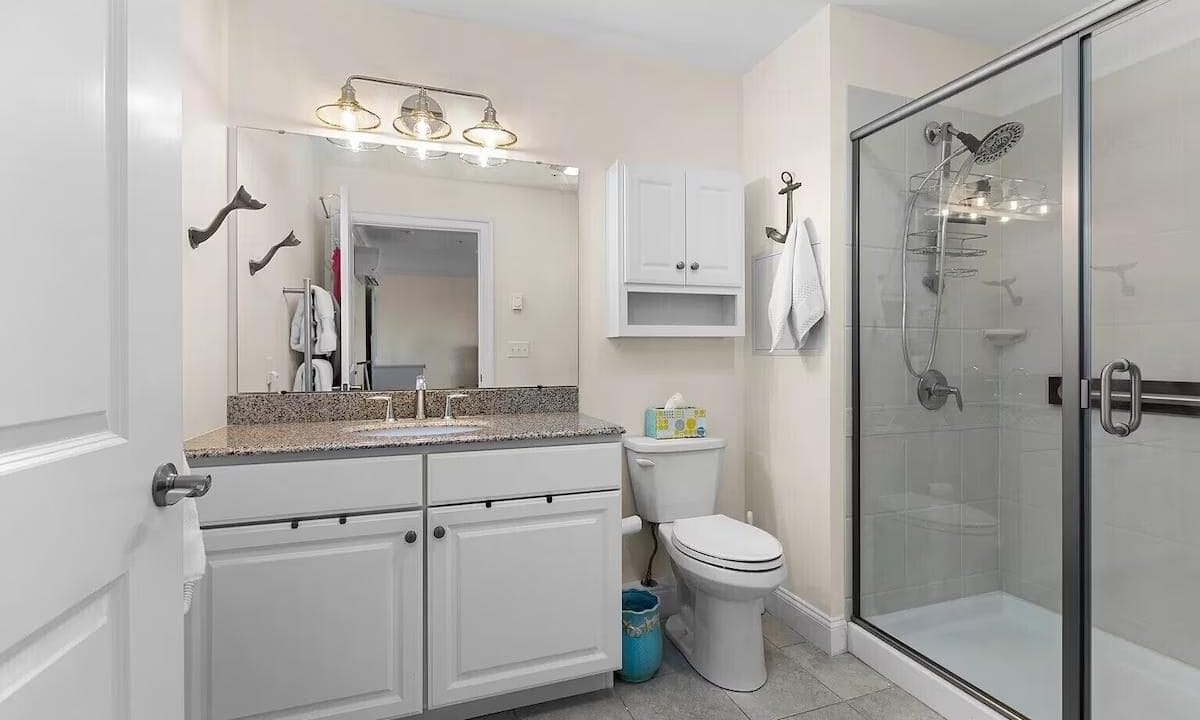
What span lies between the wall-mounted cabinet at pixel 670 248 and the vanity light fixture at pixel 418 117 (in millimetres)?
529

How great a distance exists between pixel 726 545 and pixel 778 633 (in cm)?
68

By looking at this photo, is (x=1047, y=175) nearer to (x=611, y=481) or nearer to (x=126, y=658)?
(x=611, y=481)

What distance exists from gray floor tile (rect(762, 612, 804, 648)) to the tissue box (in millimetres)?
843

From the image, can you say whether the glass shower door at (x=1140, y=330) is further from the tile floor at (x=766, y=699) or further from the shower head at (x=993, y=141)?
the tile floor at (x=766, y=699)

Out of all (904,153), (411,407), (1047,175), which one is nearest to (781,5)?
(904,153)

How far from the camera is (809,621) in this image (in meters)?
2.28

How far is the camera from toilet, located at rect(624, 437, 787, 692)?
187 cm

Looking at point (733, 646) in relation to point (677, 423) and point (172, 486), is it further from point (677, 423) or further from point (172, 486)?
Answer: point (172, 486)

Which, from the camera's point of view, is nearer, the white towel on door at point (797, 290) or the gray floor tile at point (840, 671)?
the gray floor tile at point (840, 671)

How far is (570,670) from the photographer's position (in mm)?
1815

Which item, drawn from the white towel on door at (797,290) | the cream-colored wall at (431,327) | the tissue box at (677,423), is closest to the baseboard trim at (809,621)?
the tissue box at (677,423)

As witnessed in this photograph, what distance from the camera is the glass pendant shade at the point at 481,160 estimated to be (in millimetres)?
2297

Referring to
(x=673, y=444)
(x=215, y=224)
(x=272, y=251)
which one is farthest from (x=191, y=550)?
(x=673, y=444)

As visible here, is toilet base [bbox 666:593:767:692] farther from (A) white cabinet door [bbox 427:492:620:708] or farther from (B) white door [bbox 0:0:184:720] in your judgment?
(B) white door [bbox 0:0:184:720]
